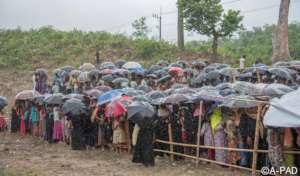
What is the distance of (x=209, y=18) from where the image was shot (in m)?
25.6

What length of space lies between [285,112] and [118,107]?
16.0 feet

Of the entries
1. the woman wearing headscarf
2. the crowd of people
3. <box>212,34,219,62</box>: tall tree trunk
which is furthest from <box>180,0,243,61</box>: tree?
the woman wearing headscarf

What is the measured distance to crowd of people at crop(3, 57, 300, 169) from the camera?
Answer: 1053 cm


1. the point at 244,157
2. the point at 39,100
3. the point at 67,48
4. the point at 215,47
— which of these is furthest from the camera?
the point at 67,48

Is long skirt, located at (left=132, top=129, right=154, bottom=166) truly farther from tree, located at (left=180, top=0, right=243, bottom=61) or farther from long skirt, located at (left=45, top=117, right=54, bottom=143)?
tree, located at (left=180, top=0, right=243, bottom=61)

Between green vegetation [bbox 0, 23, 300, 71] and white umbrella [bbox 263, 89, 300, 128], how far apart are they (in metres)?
19.0

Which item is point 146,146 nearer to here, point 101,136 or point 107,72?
point 101,136

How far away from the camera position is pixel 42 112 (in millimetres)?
15211

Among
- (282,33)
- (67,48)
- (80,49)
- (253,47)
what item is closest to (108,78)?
(282,33)

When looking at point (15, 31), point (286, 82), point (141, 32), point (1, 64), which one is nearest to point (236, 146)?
point (286, 82)

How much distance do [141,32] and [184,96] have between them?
3903cm

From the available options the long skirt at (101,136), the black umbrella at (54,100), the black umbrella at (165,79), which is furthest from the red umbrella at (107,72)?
the long skirt at (101,136)

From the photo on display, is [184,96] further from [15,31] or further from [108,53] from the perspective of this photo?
[15,31]

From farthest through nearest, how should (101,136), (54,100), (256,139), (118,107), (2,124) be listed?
1. (2,124)
2. (54,100)
3. (101,136)
4. (118,107)
5. (256,139)
